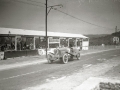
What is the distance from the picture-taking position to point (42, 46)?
23281mm

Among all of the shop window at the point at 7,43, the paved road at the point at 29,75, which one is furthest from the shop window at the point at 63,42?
the paved road at the point at 29,75

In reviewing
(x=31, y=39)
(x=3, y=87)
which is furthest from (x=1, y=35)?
(x=3, y=87)

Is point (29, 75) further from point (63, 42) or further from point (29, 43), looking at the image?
point (63, 42)

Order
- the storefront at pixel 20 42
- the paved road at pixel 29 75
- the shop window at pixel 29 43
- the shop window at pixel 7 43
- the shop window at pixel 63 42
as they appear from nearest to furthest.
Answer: the paved road at pixel 29 75, the shop window at pixel 7 43, the storefront at pixel 20 42, the shop window at pixel 29 43, the shop window at pixel 63 42

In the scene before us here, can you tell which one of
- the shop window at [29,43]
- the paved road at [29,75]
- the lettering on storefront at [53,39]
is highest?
the lettering on storefront at [53,39]

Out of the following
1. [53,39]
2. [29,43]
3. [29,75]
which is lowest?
[29,75]

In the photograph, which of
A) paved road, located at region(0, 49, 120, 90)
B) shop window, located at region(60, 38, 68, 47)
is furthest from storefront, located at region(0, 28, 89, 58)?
paved road, located at region(0, 49, 120, 90)

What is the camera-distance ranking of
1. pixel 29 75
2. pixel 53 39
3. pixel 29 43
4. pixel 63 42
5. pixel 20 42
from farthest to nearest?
pixel 63 42, pixel 53 39, pixel 29 43, pixel 20 42, pixel 29 75

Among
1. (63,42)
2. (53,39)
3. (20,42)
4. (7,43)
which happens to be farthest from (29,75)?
(63,42)

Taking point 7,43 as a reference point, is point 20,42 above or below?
above

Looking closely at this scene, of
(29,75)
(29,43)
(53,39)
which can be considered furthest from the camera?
(53,39)

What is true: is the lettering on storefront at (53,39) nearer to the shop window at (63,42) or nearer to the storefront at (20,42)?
the storefront at (20,42)

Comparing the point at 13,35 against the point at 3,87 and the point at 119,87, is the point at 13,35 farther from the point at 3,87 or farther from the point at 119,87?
the point at 119,87

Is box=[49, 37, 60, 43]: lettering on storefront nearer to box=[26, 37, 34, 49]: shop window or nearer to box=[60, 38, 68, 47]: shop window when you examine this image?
box=[60, 38, 68, 47]: shop window
